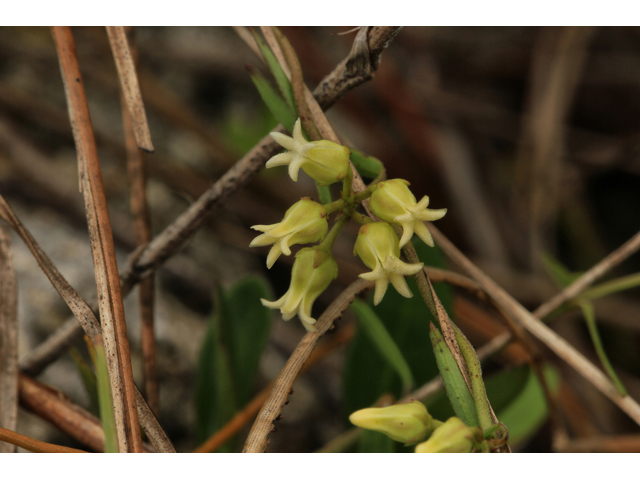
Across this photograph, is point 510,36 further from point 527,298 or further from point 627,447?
point 627,447

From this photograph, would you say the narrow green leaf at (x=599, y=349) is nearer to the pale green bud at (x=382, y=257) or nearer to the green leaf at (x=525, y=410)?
the green leaf at (x=525, y=410)

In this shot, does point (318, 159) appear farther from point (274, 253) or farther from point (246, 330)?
point (246, 330)

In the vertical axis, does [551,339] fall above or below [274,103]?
below

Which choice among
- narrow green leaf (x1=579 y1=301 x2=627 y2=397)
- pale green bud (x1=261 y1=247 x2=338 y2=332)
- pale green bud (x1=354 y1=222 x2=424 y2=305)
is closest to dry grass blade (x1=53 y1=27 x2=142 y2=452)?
pale green bud (x1=261 y1=247 x2=338 y2=332)

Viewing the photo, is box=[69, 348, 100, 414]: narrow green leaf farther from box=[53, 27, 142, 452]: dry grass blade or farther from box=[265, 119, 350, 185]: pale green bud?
box=[265, 119, 350, 185]: pale green bud

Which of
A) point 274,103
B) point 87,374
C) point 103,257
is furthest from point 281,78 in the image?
point 87,374

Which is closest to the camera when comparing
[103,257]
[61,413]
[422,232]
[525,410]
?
[422,232]

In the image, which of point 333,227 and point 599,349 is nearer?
point 333,227
